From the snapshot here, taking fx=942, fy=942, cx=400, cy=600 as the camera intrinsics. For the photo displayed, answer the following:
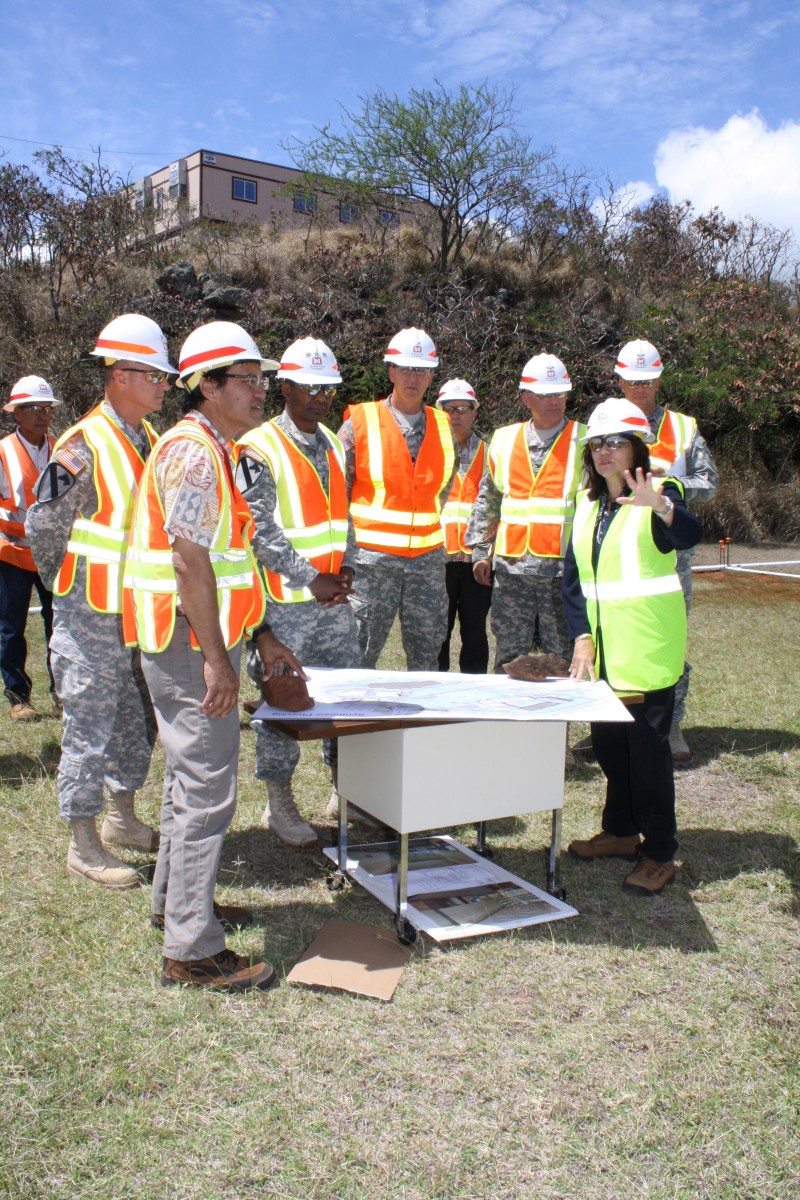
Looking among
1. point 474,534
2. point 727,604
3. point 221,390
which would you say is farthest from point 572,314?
point 221,390

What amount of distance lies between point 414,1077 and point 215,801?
986mm

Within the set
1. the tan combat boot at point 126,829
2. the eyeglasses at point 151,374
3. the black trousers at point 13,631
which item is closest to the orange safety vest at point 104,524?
the eyeglasses at point 151,374

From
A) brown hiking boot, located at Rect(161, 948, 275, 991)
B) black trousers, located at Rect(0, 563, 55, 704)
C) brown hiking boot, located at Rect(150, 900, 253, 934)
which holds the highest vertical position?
black trousers, located at Rect(0, 563, 55, 704)

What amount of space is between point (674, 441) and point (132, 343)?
3128mm

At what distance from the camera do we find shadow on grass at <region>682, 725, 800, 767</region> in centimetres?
555

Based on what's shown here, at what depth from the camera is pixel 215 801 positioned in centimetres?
294

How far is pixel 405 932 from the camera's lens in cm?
337

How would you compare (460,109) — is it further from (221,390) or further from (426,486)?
(221,390)

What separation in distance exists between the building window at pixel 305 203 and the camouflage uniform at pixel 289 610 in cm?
2351

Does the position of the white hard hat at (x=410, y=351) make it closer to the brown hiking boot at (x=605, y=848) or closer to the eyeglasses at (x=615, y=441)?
the eyeglasses at (x=615, y=441)

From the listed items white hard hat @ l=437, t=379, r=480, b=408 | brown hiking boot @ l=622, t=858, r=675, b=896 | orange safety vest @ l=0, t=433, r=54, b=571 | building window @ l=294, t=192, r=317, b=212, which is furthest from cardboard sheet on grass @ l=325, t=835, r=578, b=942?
building window @ l=294, t=192, r=317, b=212

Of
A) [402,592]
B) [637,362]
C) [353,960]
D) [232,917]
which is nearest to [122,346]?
[402,592]

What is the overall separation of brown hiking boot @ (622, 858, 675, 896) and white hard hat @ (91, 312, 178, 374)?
2.71 metres

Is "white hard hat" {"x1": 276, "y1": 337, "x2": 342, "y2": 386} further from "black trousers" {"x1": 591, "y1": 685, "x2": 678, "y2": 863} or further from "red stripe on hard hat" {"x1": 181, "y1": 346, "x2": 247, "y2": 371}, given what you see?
"black trousers" {"x1": 591, "y1": 685, "x2": 678, "y2": 863}
